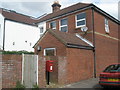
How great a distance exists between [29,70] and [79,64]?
432 centimetres

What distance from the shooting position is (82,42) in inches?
445

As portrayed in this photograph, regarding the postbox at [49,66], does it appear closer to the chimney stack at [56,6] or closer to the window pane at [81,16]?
the window pane at [81,16]

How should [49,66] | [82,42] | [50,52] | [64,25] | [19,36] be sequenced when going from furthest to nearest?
[19,36], [64,25], [82,42], [50,52], [49,66]

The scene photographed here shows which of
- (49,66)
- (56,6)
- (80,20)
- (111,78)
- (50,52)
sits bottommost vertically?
(111,78)

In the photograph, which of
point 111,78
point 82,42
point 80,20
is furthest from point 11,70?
point 80,20

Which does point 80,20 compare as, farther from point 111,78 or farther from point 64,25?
point 111,78

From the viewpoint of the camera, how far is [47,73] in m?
8.70

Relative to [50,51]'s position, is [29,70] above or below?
below

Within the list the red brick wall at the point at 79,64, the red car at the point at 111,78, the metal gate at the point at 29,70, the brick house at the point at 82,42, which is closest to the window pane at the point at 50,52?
the brick house at the point at 82,42

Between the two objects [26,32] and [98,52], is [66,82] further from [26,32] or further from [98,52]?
[26,32]

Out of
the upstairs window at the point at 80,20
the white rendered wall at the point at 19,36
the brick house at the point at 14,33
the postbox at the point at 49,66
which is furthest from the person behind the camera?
the white rendered wall at the point at 19,36

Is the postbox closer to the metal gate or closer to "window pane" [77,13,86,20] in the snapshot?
the metal gate

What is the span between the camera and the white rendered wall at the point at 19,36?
19766 millimetres

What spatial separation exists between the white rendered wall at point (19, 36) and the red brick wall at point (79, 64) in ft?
42.2
